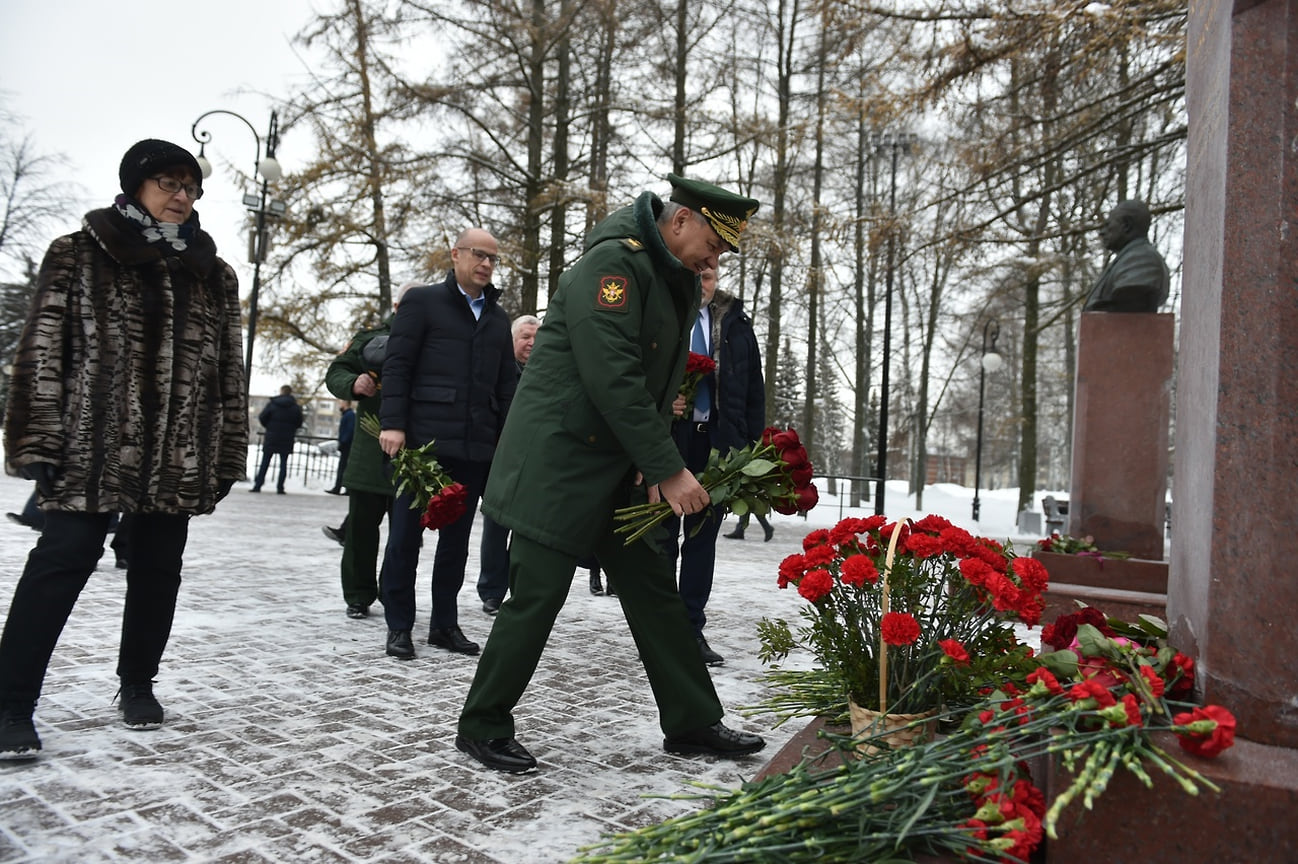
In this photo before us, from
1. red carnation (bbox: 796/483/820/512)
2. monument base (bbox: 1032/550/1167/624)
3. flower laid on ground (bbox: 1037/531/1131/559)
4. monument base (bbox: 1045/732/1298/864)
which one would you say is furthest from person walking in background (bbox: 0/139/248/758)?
flower laid on ground (bbox: 1037/531/1131/559)

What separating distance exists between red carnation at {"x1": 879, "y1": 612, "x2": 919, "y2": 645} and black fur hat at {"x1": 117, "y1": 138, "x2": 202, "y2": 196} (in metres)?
2.88

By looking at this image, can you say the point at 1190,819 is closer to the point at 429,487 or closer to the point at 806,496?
the point at 806,496

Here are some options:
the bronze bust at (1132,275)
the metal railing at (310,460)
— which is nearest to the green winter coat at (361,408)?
the bronze bust at (1132,275)

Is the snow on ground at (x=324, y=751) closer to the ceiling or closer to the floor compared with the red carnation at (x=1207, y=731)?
closer to the floor

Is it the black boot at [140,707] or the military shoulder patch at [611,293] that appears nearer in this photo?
the military shoulder patch at [611,293]

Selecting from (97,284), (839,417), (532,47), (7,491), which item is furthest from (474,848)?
(839,417)

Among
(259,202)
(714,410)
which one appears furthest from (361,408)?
(259,202)

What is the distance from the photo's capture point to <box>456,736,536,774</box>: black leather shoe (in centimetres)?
326

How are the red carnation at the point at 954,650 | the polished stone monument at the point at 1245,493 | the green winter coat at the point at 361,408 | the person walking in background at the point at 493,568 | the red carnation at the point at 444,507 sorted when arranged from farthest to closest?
the person walking in background at the point at 493,568, the green winter coat at the point at 361,408, the red carnation at the point at 444,507, the red carnation at the point at 954,650, the polished stone monument at the point at 1245,493

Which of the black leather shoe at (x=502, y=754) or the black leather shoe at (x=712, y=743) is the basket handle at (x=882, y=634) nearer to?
the black leather shoe at (x=712, y=743)

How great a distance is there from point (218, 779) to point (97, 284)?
66.7 inches

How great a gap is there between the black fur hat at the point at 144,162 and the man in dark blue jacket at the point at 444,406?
5.69ft

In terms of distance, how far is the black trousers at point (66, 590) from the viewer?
321 cm

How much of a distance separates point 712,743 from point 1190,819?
1672mm
